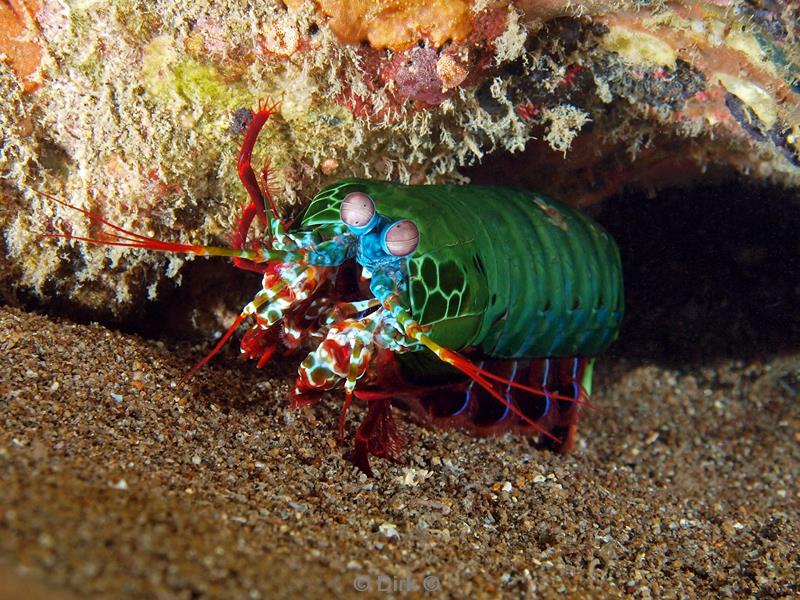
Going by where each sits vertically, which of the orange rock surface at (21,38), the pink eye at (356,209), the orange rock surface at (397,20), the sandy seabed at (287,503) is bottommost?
the sandy seabed at (287,503)

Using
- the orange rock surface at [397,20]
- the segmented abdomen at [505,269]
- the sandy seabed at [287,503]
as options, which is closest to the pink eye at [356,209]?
the segmented abdomen at [505,269]

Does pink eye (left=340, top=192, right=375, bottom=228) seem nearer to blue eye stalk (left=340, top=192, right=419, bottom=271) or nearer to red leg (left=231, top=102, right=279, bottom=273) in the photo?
blue eye stalk (left=340, top=192, right=419, bottom=271)

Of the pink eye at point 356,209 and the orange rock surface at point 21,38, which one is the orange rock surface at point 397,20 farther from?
the orange rock surface at point 21,38

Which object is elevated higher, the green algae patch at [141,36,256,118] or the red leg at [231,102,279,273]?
the green algae patch at [141,36,256,118]

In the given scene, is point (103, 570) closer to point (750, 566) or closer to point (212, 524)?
point (212, 524)

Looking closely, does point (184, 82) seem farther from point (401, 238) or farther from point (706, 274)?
point (706, 274)

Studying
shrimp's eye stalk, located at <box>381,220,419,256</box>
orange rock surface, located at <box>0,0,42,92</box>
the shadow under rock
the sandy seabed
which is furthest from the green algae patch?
the shadow under rock

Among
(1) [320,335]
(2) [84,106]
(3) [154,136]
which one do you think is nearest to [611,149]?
(1) [320,335]
